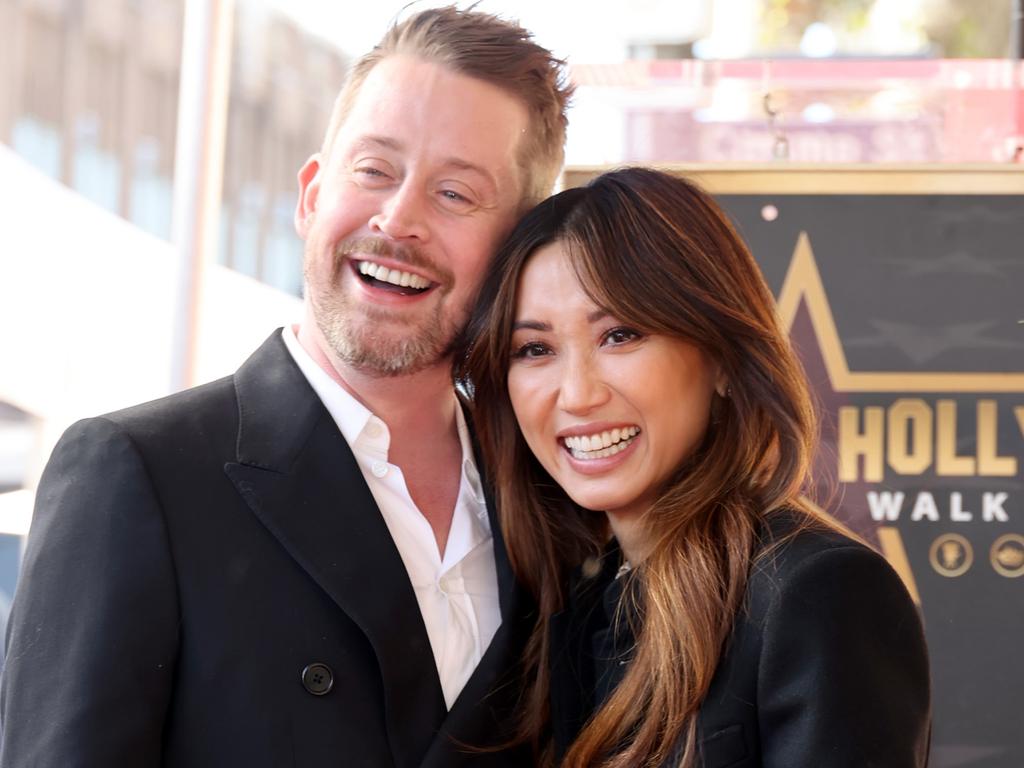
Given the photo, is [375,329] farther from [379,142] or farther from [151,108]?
[151,108]

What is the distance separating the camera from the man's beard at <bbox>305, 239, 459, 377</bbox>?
2145 millimetres

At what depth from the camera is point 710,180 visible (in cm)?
262

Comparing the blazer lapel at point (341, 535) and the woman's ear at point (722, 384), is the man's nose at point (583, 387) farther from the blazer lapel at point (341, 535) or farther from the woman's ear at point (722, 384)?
the blazer lapel at point (341, 535)

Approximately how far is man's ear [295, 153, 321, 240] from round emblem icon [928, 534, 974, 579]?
4.44 ft

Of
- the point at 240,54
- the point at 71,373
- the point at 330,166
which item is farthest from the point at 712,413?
the point at 240,54

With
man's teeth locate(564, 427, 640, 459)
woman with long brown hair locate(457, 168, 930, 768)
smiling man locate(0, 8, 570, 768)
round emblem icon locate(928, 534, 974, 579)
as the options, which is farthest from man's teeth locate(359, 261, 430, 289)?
round emblem icon locate(928, 534, 974, 579)

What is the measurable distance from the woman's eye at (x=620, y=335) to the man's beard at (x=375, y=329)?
1.03 ft

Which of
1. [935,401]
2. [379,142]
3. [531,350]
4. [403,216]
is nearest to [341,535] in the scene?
[531,350]

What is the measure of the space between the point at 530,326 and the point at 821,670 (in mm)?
741

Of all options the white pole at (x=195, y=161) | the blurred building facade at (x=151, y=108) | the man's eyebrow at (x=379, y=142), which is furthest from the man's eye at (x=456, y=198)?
the blurred building facade at (x=151, y=108)

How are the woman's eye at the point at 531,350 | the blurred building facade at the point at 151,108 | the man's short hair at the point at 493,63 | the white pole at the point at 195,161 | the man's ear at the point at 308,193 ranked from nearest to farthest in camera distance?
1. the woman's eye at the point at 531,350
2. the man's short hair at the point at 493,63
3. the man's ear at the point at 308,193
4. the white pole at the point at 195,161
5. the blurred building facade at the point at 151,108

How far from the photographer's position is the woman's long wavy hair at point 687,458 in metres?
1.86

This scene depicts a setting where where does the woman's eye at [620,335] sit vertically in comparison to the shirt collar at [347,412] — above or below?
above

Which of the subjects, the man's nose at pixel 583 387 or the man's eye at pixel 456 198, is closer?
the man's nose at pixel 583 387
